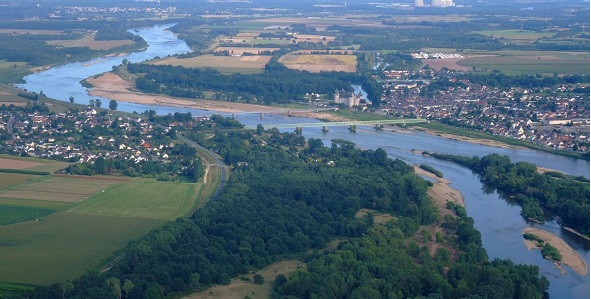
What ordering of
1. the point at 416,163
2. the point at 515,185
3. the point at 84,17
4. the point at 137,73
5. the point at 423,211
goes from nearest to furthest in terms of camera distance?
the point at 423,211 < the point at 515,185 < the point at 416,163 < the point at 137,73 < the point at 84,17

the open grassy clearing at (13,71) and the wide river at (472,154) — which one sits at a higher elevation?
the open grassy clearing at (13,71)

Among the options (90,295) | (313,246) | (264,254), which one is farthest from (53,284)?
(313,246)

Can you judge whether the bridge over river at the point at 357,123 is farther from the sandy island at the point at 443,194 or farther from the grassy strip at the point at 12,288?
the grassy strip at the point at 12,288

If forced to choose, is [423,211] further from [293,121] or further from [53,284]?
[293,121]

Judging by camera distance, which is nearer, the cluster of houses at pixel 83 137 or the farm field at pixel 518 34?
the cluster of houses at pixel 83 137

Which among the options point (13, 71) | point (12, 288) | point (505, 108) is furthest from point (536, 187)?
point (13, 71)

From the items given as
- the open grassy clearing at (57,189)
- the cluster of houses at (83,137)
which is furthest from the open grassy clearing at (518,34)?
the open grassy clearing at (57,189)

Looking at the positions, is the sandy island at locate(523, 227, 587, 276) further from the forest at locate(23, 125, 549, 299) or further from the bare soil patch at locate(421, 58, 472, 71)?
the bare soil patch at locate(421, 58, 472, 71)
